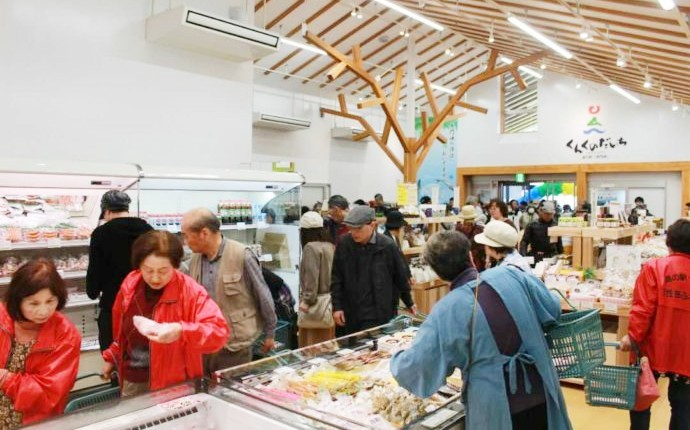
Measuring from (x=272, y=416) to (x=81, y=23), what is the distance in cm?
464

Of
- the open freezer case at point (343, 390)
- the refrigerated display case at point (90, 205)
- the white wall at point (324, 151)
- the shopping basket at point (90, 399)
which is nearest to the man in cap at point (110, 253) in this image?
the refrigerated display case at point (90, 205)

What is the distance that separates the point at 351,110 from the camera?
49.9 ft

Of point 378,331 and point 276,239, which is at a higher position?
point 276,239

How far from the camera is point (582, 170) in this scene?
1565 cm

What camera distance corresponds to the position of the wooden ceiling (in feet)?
22.6

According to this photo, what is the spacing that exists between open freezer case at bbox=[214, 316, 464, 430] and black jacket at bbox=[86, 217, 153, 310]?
1.53m

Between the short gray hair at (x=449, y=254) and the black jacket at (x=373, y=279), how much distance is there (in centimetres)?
178

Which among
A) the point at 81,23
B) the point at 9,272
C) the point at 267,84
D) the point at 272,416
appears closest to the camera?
the point at 272,416

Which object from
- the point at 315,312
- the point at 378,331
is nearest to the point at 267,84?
the point at 315,312

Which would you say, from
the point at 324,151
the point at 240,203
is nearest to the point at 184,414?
the point at 240,203

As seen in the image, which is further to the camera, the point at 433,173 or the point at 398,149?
the point at 433,173

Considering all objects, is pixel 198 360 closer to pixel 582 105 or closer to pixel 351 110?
pixel 351 110

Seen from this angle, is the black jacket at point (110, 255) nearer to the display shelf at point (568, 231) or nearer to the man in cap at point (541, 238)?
the display shelf at point (568, 231)

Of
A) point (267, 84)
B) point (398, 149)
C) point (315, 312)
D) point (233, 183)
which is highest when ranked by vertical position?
point (267, 84)
